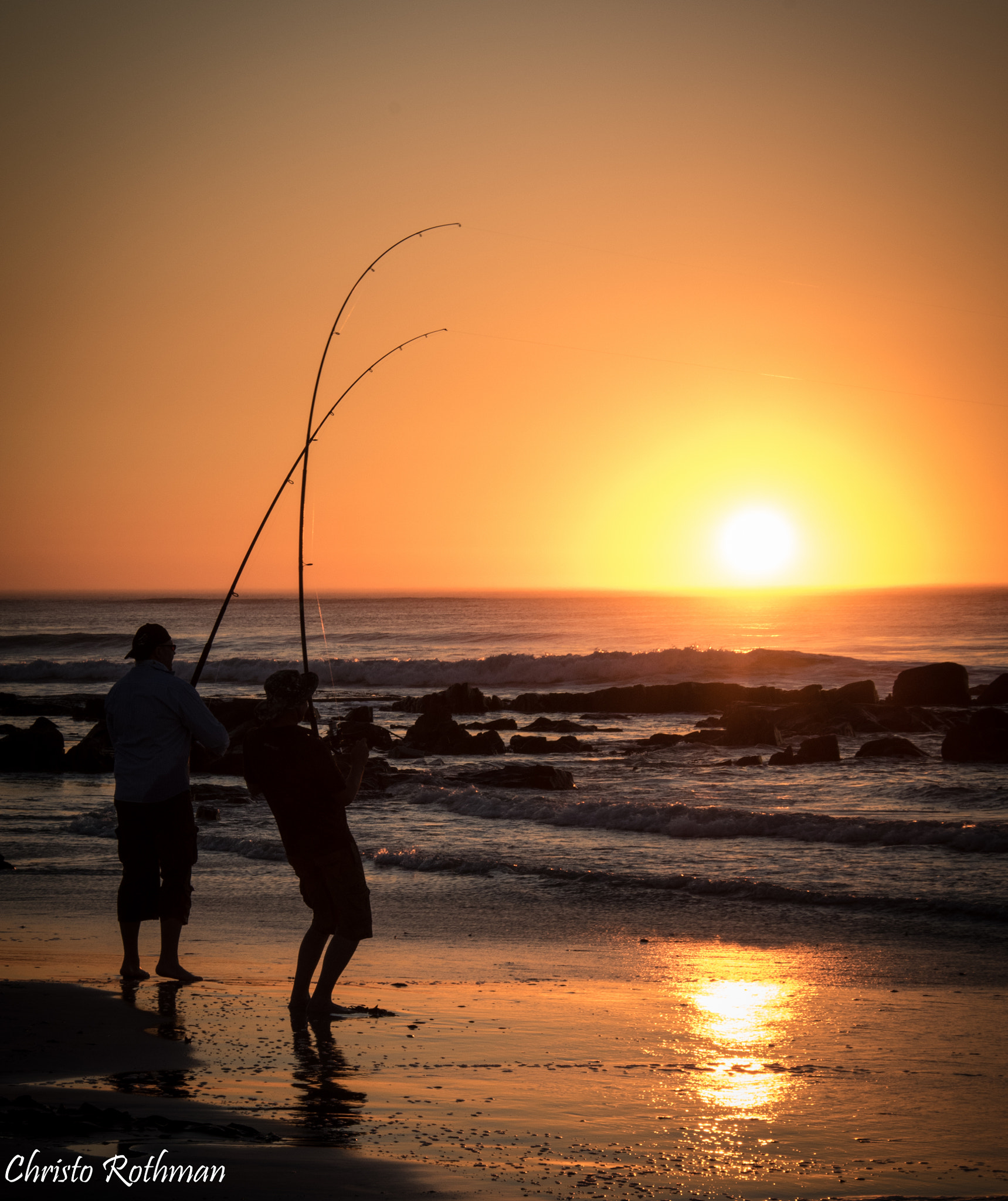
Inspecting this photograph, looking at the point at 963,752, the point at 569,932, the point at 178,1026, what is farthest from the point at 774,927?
the point at 963,752

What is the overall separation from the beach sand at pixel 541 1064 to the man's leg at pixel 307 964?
0.10 metres

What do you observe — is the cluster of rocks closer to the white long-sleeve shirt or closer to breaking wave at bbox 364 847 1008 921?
the white long-sleeve shirt

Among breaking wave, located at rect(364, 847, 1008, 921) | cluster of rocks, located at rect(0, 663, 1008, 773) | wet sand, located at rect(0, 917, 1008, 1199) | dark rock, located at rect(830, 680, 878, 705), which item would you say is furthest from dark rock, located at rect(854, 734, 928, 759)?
wet sand, located at rect(0, 917, 1008, 1199)

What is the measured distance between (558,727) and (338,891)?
18493mm

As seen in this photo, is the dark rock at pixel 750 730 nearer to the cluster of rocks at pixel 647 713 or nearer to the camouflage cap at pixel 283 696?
the cluster of rocks at pixel 647 713

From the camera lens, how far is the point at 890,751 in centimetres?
1581

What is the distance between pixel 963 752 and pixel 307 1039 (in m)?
13.3

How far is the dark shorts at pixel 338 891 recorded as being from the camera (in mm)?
4180

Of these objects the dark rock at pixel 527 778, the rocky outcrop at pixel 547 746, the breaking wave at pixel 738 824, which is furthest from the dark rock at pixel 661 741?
the breaking wave at pixel 738 824

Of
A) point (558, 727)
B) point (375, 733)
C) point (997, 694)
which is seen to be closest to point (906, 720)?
point (997, 694)

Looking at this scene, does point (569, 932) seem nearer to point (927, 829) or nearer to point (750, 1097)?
point (750, 1097)

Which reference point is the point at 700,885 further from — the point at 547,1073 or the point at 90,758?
the point at 90,758

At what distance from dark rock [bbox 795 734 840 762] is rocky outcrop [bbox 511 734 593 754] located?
3.84 meters

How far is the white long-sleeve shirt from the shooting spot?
462 centimetres
